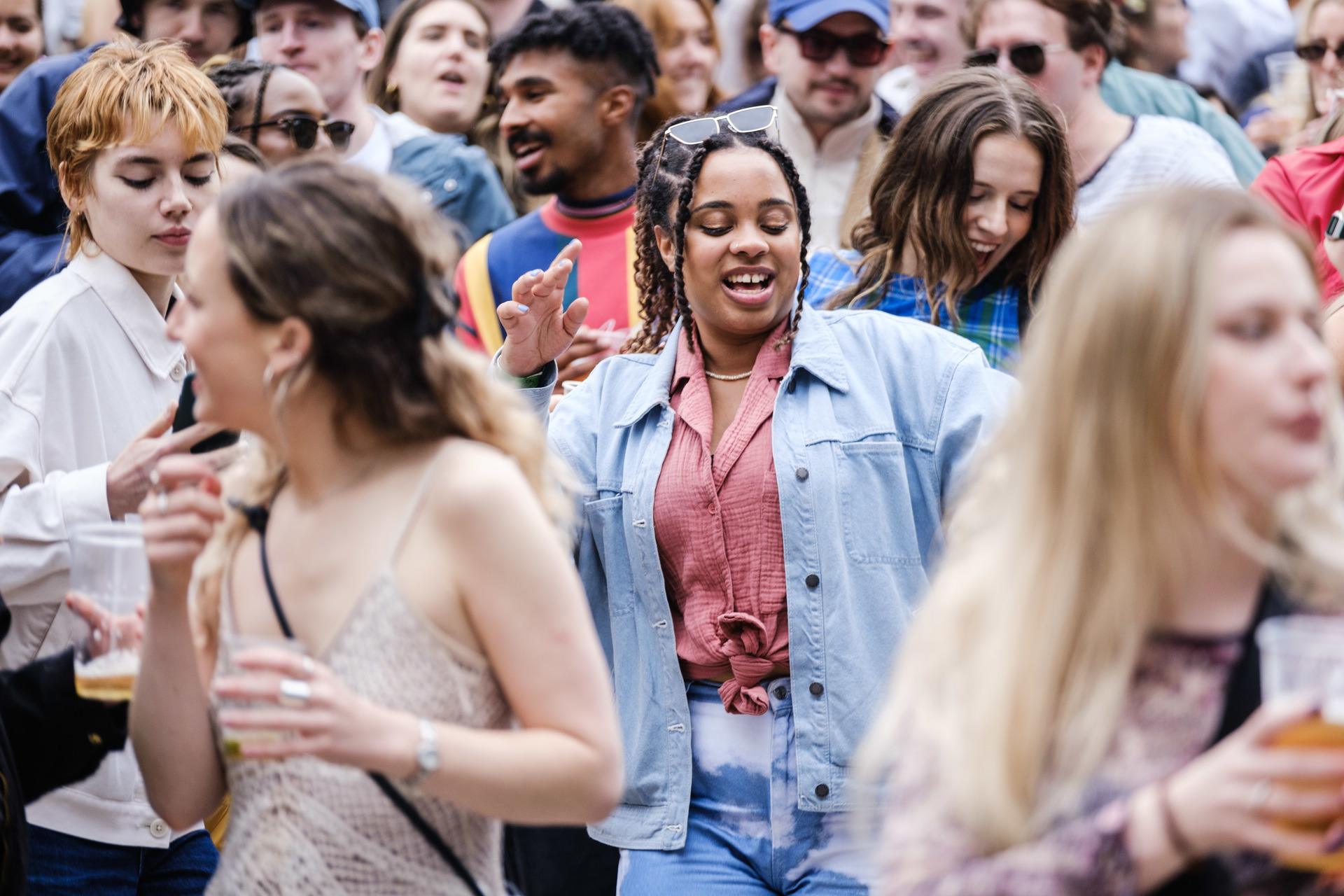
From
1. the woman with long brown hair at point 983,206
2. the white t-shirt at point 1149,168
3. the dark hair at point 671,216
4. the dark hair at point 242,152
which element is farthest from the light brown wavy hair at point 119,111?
the white t-shirt at point 1149,168

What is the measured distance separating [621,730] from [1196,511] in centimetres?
189

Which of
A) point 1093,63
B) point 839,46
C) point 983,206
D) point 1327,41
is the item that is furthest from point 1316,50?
point 983,206

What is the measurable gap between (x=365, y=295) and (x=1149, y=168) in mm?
3496

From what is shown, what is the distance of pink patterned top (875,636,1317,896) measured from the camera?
184 cm

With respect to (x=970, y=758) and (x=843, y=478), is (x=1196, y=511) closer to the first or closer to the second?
(x=970, y=758)

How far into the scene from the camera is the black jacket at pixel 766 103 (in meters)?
5.78

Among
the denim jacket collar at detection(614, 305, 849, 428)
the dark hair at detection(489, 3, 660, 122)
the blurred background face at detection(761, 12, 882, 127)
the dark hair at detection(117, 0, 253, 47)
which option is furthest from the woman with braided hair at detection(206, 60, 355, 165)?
the denim jacket collar at detection(614, 305, 849, 428)

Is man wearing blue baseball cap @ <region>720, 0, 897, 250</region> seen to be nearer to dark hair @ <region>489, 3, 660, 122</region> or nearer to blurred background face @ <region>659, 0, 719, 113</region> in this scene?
dark hair @ <region>489, 3, 660, 122</region>

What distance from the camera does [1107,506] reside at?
196 cm

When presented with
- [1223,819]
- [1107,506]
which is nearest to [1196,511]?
[1107,506]

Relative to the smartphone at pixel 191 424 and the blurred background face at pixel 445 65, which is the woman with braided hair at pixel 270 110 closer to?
the blurred background face at pixel 445 65

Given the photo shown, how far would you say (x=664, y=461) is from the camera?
3.63 meters

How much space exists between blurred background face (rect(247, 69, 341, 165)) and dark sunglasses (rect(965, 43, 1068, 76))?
208 cm

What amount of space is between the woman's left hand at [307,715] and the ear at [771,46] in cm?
426
